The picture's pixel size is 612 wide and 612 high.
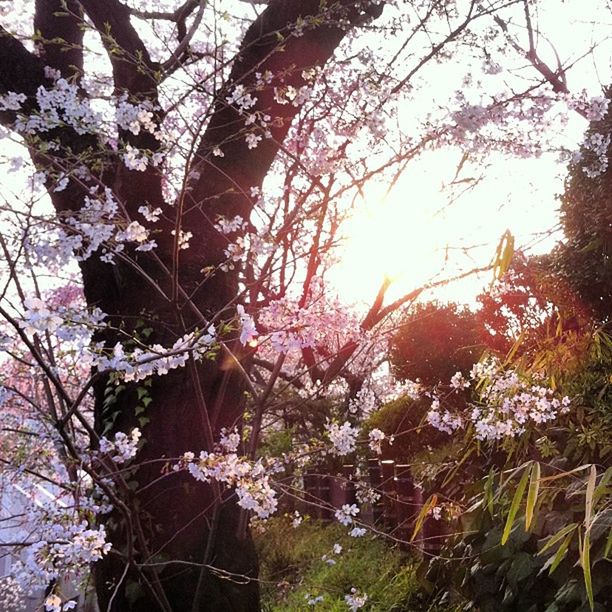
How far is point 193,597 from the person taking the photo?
294cm

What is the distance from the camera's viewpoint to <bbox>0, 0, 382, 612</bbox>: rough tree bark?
9.68ft

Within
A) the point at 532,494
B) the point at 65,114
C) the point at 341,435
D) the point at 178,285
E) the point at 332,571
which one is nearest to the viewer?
the point at 532,494

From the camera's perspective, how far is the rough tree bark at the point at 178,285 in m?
2.95

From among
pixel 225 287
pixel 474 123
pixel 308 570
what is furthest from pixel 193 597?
pixel 308 570

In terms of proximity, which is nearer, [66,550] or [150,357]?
[150,357]

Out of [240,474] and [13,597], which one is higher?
[240,474]

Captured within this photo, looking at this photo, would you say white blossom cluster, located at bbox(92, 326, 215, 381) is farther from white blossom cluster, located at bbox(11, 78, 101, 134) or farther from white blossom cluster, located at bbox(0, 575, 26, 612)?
white blossom cluster, located at bbox(0, 575, 26, 612)

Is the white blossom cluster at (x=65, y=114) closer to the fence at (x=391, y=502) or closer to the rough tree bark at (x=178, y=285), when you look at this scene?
the rough tree bark at (x=178, y=285)

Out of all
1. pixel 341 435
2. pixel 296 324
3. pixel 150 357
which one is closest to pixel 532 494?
pixel 296 324

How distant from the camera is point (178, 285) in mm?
2662

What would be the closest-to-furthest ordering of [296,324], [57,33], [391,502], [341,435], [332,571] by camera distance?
[296,324]
[341,435]
[57,33]
[332,571]
[391,502]

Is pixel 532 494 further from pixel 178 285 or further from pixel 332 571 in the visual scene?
pixel 332 571

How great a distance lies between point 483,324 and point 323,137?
4511mm

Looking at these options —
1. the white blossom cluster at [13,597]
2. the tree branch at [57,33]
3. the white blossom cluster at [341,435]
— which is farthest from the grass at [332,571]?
the tree branch at [57,33]
